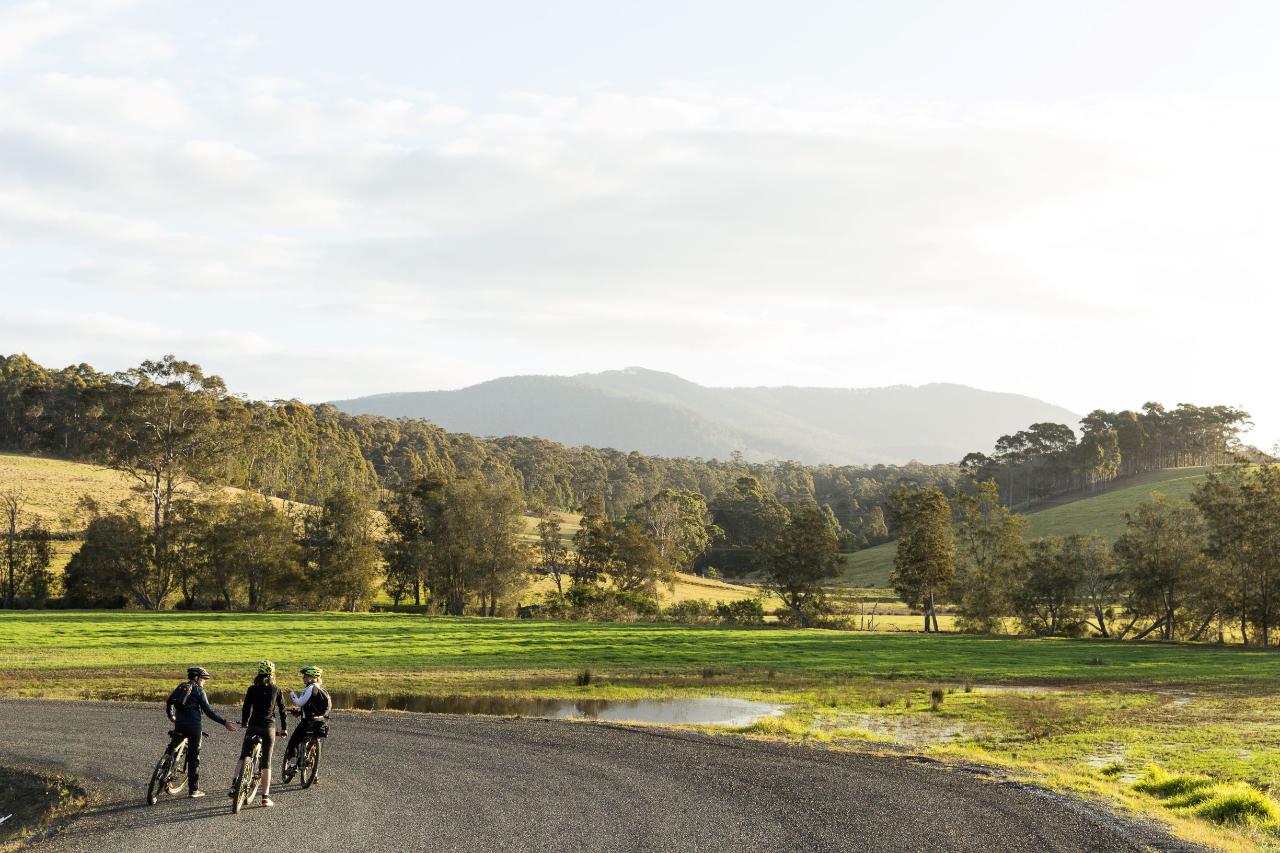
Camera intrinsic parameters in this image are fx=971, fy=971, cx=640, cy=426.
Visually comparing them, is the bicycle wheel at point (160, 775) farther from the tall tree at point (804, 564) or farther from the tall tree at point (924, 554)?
the tall tree at point (924, 554)

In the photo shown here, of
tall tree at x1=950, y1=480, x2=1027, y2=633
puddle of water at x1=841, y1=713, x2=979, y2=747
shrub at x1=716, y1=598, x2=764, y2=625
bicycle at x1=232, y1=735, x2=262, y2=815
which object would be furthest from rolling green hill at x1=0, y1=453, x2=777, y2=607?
bicycle at x1=232, y1=735, x2=262, y2=815

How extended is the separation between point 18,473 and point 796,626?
106 meters

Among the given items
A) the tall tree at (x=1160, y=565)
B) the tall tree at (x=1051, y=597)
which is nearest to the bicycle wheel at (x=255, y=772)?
the tall tree at (x=1051, y=597)

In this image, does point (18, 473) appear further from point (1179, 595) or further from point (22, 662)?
point (1179, 595)

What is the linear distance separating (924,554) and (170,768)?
73.8 m

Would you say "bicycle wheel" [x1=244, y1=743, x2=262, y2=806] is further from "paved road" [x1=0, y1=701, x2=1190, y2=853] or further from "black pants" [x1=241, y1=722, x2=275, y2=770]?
"paved road" [x1=0, y1=701, x2=1190, y2=853]

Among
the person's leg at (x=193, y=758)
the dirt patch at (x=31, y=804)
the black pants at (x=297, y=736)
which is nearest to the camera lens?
the dirt patch at (x=31, y=804)

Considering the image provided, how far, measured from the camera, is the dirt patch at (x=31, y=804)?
18.2m

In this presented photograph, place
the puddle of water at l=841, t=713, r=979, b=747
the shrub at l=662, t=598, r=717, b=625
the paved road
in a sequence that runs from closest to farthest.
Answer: the paved road, the puddle of water at l=841, t=713, r=979, b=747, the shrub at l=662, t=598, r=717, b=625

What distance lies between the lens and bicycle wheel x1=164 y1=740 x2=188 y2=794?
768 inches

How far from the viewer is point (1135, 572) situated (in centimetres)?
7494

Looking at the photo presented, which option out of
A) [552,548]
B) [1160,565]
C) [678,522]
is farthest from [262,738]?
[678,522]

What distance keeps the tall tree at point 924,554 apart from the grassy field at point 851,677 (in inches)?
404

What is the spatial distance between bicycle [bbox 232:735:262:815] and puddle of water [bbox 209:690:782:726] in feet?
49.0
